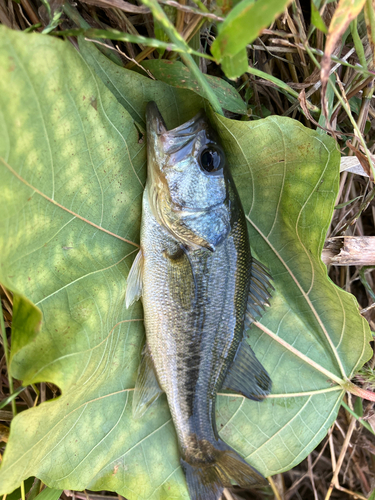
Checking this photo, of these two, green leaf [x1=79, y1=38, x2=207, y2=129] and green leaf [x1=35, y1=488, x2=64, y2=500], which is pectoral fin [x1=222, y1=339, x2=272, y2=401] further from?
green leaf [x1=79, y1=38, x2=207, y2=129]

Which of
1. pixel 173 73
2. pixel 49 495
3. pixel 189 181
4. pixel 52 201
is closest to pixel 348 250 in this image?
pixel 189 181

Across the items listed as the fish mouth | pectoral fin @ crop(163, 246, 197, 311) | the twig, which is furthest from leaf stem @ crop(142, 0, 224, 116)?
the twig

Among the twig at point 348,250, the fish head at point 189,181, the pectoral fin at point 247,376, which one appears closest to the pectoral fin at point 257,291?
the pectoral fin at point 247,376

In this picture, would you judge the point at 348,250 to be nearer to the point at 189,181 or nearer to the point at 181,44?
the point at 189,181

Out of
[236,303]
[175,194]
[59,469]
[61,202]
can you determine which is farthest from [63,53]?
[59,469]

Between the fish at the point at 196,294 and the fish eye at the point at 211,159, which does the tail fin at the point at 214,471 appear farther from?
the fish eye at the point at 211,159

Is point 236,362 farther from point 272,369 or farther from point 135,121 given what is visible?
point 135,121
